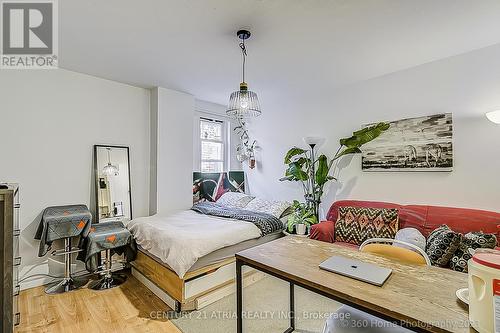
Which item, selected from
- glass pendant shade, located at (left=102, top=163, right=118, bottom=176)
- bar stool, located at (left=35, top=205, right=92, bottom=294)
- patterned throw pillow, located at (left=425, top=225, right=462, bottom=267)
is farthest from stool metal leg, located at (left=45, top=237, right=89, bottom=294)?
patterned throw pillow, located at (left=425, top=225, right=462, bottom=267)

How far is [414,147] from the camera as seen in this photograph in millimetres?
2918

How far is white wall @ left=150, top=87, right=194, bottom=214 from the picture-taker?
370 centimetres

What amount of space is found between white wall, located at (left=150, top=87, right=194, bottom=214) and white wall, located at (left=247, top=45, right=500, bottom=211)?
155 cm

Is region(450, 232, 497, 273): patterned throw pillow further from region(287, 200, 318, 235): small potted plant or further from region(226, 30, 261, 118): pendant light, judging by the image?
region(226, 30, 261, 118): pendant light

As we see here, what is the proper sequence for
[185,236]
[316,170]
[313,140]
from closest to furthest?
[185,236] < [313,140] < [316,170]

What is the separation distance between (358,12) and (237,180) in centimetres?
347

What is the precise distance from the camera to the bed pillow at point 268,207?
3.55m

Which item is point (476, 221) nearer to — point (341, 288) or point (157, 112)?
point (341, 288)

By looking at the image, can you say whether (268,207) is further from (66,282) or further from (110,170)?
(66,282)

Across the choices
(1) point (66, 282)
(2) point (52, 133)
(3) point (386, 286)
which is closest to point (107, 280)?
(1) point (66, 282)

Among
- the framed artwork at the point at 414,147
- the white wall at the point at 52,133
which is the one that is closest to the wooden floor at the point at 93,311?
the white wall at the point at 52,133

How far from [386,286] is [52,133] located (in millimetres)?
3677

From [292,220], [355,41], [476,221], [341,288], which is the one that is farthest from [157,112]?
[476,221]

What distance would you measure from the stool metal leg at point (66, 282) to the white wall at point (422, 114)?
10.2 ft
